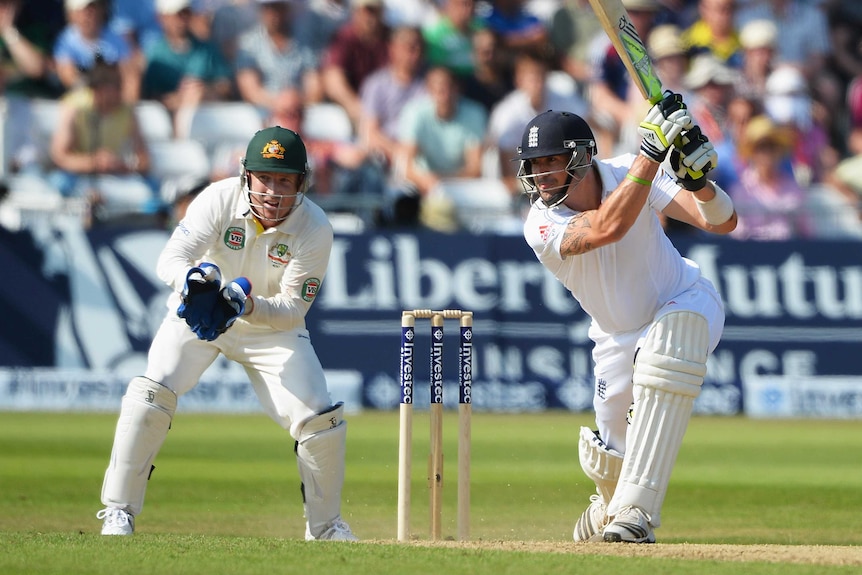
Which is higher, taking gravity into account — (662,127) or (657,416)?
(662,127)

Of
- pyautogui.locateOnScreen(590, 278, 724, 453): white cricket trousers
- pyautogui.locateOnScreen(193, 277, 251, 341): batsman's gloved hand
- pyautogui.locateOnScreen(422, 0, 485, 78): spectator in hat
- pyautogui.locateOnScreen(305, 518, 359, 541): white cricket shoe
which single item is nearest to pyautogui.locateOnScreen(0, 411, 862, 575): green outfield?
pyautogui.locateOnScreen(305, 518, 359, 541): white cricket shoe

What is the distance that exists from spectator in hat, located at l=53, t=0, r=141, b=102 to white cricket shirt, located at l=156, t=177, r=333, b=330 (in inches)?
305

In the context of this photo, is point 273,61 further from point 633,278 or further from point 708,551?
point 708,551

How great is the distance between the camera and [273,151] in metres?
5.56

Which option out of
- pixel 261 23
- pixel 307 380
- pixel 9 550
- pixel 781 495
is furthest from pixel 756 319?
pixel 9 550

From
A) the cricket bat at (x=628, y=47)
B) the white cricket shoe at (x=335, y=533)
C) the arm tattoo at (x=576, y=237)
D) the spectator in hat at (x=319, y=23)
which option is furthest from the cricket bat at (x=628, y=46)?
the spectator in hat at (x=319, y=23)

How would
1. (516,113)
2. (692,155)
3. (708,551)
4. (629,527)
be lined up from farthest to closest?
(516,113) < (629,527) < (692,155) < (708,551)

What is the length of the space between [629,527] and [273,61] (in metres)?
9.50

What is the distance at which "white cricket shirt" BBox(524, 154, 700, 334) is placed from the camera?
5195 mm

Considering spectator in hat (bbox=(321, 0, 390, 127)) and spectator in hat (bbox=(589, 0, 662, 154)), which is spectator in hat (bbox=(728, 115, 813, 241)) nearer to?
spectator in hat (bbox=(589, 0, 662, 154))

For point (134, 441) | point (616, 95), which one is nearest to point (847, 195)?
point (616, 95)

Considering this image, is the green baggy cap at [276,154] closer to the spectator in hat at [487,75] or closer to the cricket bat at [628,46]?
the cricket bat at [628,46]

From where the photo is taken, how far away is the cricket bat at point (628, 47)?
505 centimetres

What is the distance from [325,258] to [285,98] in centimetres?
747
